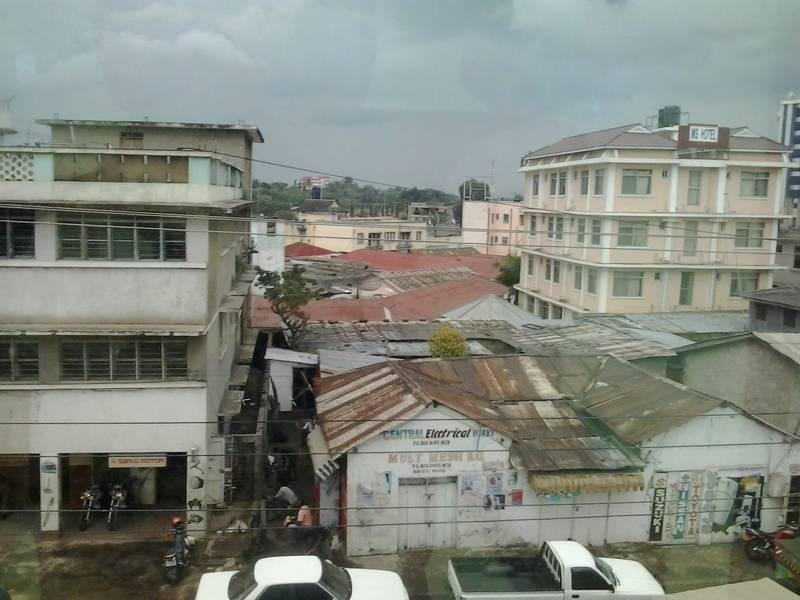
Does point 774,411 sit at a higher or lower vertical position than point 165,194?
lower

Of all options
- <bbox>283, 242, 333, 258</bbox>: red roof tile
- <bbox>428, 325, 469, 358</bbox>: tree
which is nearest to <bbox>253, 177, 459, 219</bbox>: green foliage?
<bbox>428, 325, 469, 358</bbox>: tree

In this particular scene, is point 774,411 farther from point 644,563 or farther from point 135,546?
point 135,546

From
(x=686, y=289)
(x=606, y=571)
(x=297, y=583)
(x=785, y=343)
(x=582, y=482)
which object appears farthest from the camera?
(x=686, y=289)

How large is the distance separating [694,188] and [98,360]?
9.33m

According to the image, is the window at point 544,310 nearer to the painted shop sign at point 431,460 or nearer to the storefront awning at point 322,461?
the painted shop sign at point 431,460

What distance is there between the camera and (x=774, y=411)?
6457mm

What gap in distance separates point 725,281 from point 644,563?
7329 millimetres

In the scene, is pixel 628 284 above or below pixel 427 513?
above

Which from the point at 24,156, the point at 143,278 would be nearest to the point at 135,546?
the point at 143,278

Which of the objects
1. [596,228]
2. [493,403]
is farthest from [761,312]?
[493,403]

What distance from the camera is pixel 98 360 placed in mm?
5754

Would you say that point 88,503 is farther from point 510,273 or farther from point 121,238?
point 510,273

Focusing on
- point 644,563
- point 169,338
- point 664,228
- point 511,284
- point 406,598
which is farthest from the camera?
point 511,284

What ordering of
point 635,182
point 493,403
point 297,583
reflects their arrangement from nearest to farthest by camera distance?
point 297,583 < point 493,403 < point 635,182
